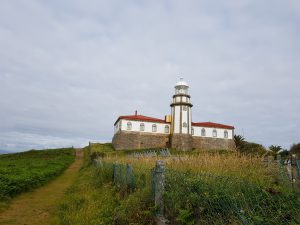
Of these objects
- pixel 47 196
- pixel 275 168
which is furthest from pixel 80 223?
pixel 47 196

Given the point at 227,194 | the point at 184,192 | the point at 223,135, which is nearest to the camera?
the point at 227,194

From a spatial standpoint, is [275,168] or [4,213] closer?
[275,168]

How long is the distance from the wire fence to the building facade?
3764 centimetres

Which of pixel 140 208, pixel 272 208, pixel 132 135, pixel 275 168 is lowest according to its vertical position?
pixel 140 208

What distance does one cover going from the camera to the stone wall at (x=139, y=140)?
141 ft

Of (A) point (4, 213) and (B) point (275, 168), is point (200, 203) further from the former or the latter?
(A) point (4, 213)

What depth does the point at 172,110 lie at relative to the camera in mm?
44219

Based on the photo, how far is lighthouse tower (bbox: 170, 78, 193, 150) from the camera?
43.2 m

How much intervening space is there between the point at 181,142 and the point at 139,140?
6.05 m

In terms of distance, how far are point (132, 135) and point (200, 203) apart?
39442 millimetres

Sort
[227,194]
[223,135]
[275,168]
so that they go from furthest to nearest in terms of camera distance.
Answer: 1. [223,135]
2. [275,168]
3. [227,194]

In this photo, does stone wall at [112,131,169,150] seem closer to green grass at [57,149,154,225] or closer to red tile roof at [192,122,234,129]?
red tile roof at [192,122,234,129]

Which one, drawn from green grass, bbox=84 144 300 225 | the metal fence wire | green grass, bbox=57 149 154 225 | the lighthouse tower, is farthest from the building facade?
the metal fence wire

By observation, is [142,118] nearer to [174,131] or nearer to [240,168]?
[174,131]
